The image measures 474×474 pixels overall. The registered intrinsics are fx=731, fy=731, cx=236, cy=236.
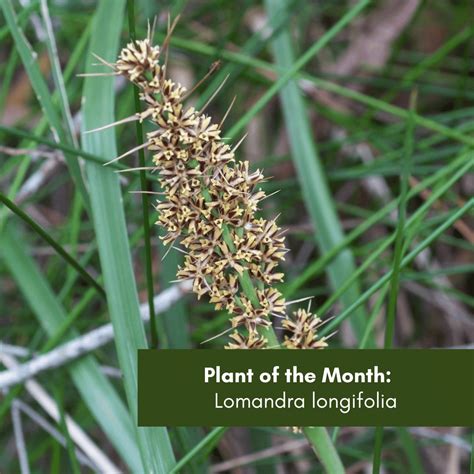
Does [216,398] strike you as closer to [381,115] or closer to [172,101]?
[172,101]

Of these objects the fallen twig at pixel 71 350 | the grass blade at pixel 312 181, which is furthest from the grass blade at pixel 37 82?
the grass blade at pixel 312 181

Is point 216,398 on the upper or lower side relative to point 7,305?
lower

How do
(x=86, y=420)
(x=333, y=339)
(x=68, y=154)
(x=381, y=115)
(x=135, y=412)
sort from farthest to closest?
(x=381, y=115)
(x=333, y=339)
(x=86, y=420)
(x=68, y=154)
(x=135, y=412)

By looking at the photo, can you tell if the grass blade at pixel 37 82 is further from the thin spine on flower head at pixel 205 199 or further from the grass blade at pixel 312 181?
the grass blade at pixel 312 181

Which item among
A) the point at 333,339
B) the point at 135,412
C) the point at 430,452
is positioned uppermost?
the point at 333,339

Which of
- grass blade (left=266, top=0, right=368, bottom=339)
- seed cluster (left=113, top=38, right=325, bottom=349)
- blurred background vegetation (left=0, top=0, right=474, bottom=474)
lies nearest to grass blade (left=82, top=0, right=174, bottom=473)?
blurred background vegetation (left=0, top=0, right=474, bottom=474)

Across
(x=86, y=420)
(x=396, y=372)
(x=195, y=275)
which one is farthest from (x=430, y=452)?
(x=195, y=275)

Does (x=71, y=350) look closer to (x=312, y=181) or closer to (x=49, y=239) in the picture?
(x=49, y=239)

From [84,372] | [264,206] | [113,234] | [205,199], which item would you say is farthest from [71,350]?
[264,206]
